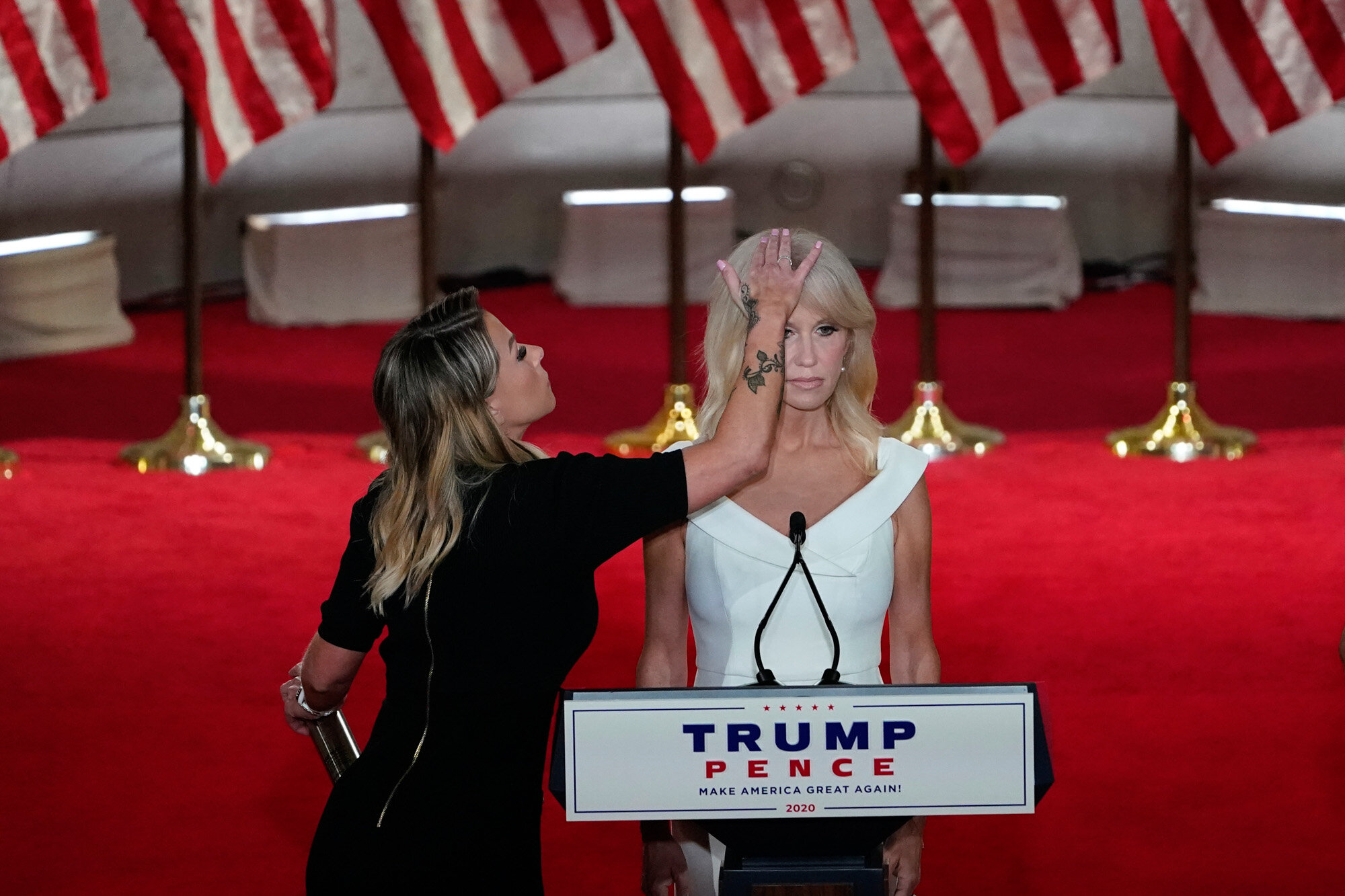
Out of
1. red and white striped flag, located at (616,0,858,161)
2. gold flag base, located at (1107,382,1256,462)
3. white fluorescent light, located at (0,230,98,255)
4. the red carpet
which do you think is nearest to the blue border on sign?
the red carpet

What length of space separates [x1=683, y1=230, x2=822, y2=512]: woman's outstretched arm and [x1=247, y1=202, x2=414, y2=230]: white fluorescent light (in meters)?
9.41

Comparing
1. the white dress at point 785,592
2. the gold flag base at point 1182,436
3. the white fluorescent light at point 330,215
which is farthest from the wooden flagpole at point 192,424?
the white dress at point 785,592

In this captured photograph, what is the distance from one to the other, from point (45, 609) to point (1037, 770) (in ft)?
14.2

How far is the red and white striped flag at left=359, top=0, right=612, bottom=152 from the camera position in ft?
23.4

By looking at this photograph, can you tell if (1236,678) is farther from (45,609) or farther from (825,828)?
(45,609)

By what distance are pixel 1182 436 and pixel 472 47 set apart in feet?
11.1

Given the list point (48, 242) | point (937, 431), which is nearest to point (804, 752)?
point (937, 431)

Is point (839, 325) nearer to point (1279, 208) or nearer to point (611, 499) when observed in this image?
point (611, 499)

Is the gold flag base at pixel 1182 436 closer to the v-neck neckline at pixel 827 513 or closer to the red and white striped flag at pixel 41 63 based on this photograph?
the red and white striped flag at pixel 41 63

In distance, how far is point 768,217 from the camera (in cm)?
1285

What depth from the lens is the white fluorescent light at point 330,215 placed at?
37.8ft

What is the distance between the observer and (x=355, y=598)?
231 centimetres

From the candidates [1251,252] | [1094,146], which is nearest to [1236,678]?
[1251,252]

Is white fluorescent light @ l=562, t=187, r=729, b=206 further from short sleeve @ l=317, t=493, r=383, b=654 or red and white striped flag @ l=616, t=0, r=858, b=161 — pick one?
short sleeve @ l=317, t=493, r=383, b=654
